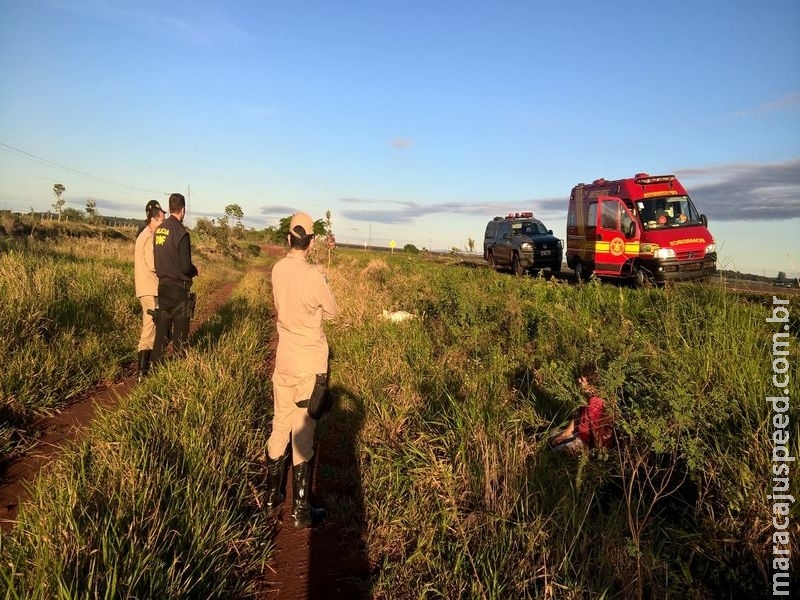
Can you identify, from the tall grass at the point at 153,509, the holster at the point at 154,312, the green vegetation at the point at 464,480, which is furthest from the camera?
the holster at the point at 154,312

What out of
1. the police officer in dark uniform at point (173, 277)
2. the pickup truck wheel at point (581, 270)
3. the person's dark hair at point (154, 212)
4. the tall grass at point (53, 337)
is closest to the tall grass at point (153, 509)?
the tall grass at point (53, 337)

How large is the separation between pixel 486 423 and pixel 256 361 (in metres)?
4.05

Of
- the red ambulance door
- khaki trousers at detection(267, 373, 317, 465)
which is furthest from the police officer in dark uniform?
the red ambulance door

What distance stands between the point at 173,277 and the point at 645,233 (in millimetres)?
11088

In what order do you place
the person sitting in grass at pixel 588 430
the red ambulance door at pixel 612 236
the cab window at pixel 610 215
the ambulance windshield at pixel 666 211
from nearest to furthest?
1. the person sitting in grass at pixel 588 430
2. the ambulance windshield at pixel 666 211
3. the red ambulance door at pixel 612 236
4. the cab window at pixel 610 215

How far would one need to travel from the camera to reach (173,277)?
19.1ft

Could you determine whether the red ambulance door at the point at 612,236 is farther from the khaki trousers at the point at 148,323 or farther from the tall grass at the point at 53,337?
the tall grass at the point at 53,337

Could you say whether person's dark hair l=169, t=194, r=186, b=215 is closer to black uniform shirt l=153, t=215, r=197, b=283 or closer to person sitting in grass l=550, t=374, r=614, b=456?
black uniform shirt l=153, t=215, r=197, b=283

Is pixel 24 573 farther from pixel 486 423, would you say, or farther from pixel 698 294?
pixel 698 294

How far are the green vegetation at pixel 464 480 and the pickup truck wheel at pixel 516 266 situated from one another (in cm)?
1207

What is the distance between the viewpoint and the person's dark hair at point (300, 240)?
3.60 meters

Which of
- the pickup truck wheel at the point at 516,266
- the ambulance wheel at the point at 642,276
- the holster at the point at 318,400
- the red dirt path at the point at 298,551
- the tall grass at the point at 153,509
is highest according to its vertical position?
the pickup truck wheel at the point at 516,266

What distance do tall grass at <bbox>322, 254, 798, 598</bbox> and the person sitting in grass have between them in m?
0.12

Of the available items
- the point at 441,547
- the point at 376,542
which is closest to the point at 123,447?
the point at 376,542
